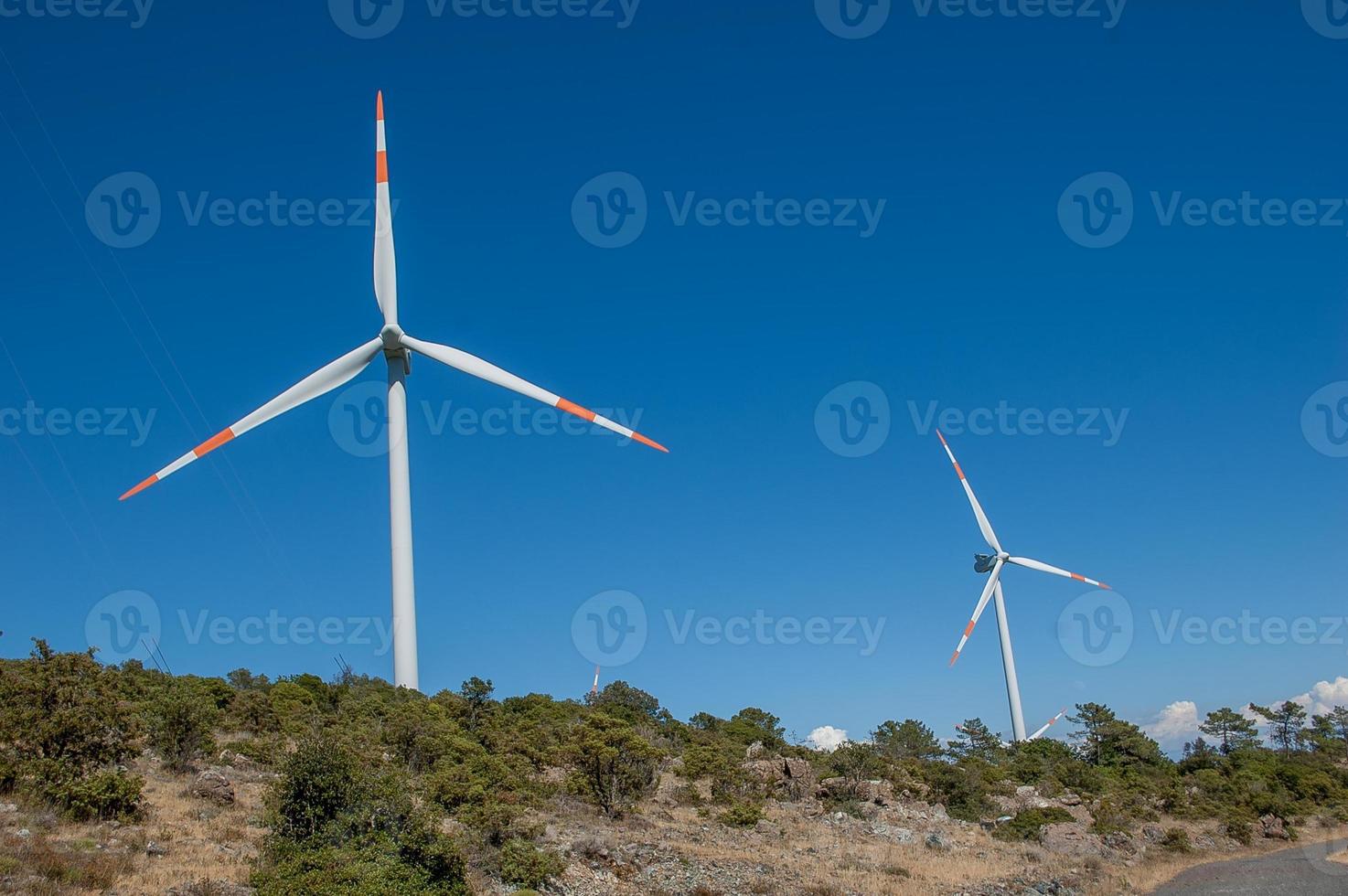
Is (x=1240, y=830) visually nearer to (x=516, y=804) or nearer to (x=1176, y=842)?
(x=1176, y=842)

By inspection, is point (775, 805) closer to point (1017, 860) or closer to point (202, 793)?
point (1017, 860)

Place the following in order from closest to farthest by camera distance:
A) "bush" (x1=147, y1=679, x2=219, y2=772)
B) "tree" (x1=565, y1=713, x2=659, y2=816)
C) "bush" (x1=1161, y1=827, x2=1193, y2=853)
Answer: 1. "bush" (x1=147, y1=679, x2=219, y2=772)
2. "tree" (x1=565, y1=713, x2=659, y2=816)
3. "bush" (x1=1161, y1=827, x2=1193, y2=853)

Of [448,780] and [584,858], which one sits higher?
[448,780]

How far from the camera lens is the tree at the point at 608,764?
127 ft

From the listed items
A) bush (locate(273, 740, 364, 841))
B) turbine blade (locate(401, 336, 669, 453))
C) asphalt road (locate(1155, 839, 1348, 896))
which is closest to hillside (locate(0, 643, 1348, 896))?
bush (locate(273, 740, 364, 841))

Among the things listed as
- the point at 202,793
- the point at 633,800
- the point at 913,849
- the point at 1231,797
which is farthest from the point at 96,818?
the point at 1231,797

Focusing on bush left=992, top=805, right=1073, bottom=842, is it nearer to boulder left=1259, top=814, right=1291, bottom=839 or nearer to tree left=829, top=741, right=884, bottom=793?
tree left=829, top=741, right=884, bottom=793

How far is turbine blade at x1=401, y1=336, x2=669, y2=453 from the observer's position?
4131 centimetres

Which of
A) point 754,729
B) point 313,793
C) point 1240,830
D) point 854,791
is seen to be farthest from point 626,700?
point 313,793

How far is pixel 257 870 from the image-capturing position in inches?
846

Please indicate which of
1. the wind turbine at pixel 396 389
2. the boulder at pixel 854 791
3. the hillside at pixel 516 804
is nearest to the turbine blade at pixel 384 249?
the wind turbine at pixel 396 389

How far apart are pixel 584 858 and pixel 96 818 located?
13365 millimetres

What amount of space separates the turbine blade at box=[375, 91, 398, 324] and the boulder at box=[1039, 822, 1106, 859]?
126ft

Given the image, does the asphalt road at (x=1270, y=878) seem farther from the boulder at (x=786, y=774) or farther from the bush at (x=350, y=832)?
the bush at (x=350, y=832)
